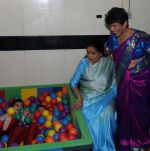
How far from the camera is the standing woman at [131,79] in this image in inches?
87.1

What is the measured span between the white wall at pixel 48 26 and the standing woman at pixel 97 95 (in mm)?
564

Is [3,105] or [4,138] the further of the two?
[3,105]

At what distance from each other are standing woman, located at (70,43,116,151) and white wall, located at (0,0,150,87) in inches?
22.2

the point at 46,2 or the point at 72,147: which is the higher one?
the point at 46,2

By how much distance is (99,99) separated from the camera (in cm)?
233

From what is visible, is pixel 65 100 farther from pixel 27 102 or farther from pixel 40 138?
pixel 40 138

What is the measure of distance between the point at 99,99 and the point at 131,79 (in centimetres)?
33

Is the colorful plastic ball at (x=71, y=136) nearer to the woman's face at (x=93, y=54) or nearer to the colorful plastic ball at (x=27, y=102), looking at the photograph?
the woman's face at (x=93, y=54)

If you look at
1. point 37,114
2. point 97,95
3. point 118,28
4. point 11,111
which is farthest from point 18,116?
point 118,28

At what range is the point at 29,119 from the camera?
2527mm

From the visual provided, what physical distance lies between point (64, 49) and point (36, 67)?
37 centimetres

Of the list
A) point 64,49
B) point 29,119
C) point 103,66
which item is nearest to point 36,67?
point 64,49

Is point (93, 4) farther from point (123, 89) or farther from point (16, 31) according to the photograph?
point (123, 89)

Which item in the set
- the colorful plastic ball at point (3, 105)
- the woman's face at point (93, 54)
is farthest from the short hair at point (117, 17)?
the colorful plastic ball at point (3, 105)
